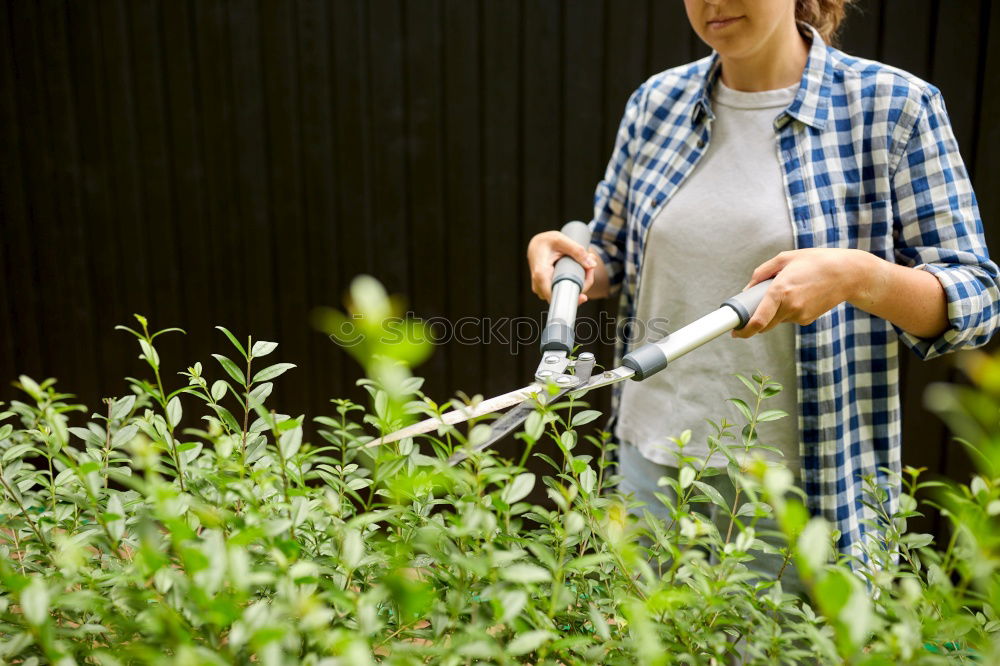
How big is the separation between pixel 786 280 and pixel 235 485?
2.88ft

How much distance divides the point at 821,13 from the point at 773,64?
0.72 ft

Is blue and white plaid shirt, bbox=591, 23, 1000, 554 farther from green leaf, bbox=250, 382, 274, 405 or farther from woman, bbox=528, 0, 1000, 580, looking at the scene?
green leaf, bbox=250, 382, 274, 405

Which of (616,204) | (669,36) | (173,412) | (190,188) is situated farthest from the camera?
(190,188)

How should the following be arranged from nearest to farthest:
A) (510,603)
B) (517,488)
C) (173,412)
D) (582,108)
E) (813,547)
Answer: (813,547)
(510,603)
(517,488)
(173,412)
(582,108)

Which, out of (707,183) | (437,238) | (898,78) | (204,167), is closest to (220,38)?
(204,167)

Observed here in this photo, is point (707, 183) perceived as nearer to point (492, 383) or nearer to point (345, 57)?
point (492, 383)

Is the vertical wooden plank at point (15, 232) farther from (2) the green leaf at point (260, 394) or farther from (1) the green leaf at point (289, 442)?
(1) the green leaf at point (289, 442)

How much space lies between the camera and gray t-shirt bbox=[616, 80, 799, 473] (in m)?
1.52

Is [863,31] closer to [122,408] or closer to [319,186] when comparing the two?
[319,186]

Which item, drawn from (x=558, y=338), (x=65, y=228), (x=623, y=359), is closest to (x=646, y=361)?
(x=623, y=359)

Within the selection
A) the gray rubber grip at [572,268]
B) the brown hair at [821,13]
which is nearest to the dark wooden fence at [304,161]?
the brown hair at [821,13]

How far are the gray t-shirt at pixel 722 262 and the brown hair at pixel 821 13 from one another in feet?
0.69

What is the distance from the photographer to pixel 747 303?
1238 millimetres

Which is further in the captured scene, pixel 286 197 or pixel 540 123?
pixel 286 197
